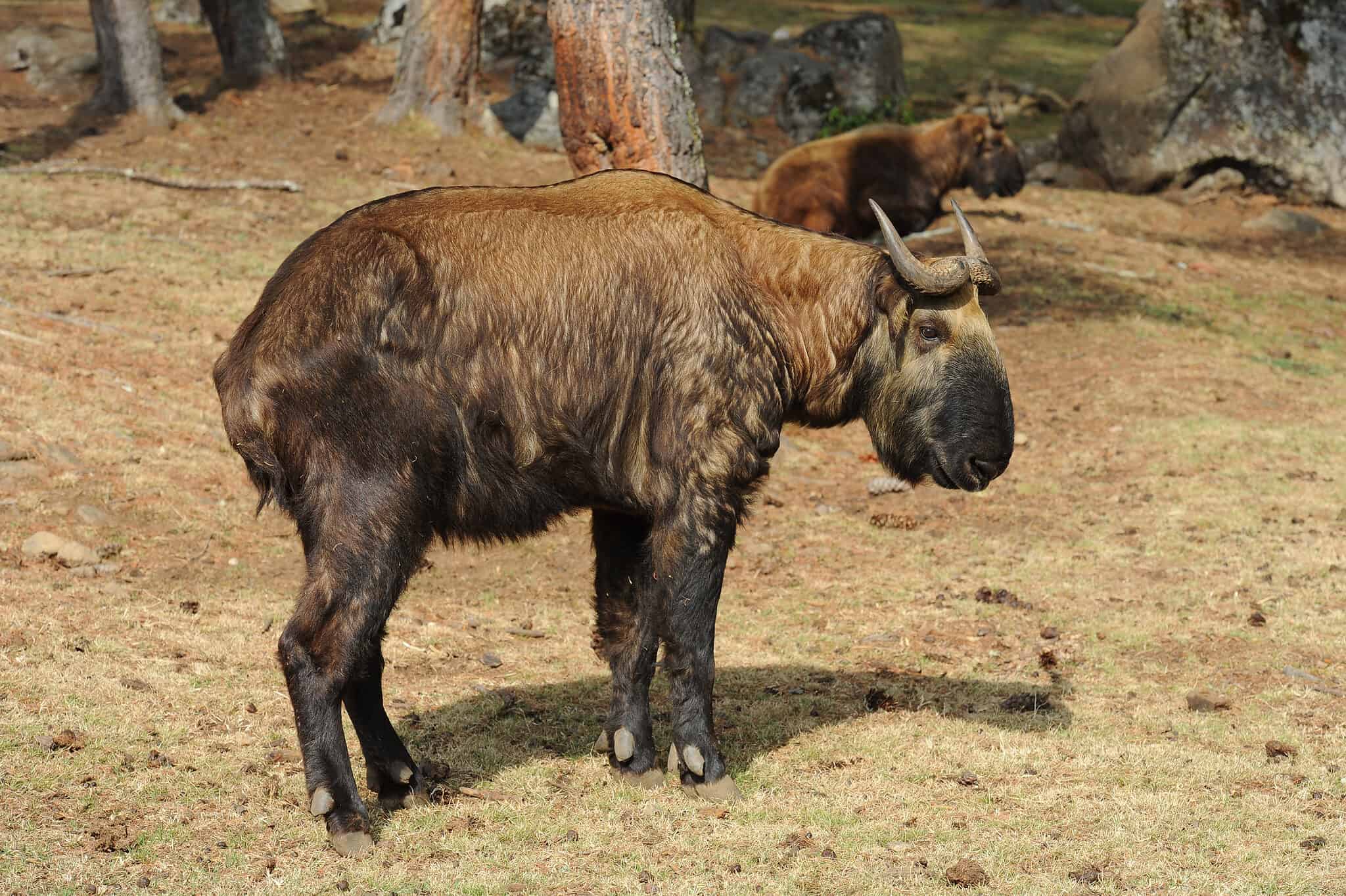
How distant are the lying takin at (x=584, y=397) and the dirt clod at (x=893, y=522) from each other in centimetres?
361

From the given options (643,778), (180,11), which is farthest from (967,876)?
(180,11)

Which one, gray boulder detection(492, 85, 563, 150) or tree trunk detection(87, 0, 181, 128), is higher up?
tree trunk detection(87, 0, 181, 128)

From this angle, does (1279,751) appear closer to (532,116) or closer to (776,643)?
(776,643)

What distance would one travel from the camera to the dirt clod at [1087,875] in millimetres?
4863

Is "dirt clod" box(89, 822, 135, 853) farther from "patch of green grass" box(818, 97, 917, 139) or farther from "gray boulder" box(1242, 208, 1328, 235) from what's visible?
"patch of green grass" box(818, 97, 917, 139)

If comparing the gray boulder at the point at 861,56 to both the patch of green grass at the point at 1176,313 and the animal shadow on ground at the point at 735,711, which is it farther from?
the animal shadow on ground at the point at 735,711

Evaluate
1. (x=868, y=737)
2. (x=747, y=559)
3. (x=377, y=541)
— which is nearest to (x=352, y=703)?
(x=377, y=541)

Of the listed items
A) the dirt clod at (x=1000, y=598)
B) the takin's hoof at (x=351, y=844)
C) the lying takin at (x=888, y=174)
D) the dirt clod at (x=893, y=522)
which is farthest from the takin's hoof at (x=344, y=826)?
the lying takin at (x=888, y=174)

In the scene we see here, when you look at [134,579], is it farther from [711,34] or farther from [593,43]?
[711,34]

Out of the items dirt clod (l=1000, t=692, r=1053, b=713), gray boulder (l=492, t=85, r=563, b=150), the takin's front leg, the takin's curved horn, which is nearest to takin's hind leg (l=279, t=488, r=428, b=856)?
the takin's front leg

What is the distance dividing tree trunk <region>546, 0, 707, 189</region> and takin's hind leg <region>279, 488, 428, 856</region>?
204 inches

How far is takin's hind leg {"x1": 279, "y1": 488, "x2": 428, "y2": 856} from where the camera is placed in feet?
16.0

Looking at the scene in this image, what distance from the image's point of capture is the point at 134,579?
7.46 meters

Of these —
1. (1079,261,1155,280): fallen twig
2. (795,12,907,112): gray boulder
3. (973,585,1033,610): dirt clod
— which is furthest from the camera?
(795,12,907,112): gray boulder
